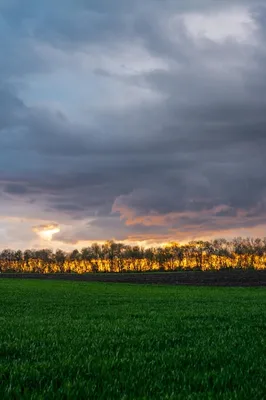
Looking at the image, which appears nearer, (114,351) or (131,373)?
(131,373)

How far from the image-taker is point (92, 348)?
1113 centimetres

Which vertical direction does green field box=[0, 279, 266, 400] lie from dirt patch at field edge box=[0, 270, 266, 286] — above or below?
above

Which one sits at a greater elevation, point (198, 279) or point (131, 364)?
point (131, 364)

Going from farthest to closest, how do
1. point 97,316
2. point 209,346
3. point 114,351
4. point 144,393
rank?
point 97,316 < point 209,346 < point 114,351 < point 144,393

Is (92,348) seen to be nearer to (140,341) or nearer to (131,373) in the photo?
(140,341)

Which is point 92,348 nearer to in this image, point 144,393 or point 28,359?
point 28,359

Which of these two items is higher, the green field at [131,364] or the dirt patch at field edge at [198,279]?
the green field at [131,364]

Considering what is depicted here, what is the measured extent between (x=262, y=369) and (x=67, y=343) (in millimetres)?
5671

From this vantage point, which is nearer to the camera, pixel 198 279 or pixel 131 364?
pixel 131 364

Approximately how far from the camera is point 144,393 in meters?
6.96

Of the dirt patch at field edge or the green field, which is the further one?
the dirt patch at field edge

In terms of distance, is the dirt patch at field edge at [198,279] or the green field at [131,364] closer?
the green field at [131,364]

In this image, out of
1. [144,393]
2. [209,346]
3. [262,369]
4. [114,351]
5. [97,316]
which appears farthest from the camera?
[97,316]

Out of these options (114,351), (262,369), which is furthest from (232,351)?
(114,351)
